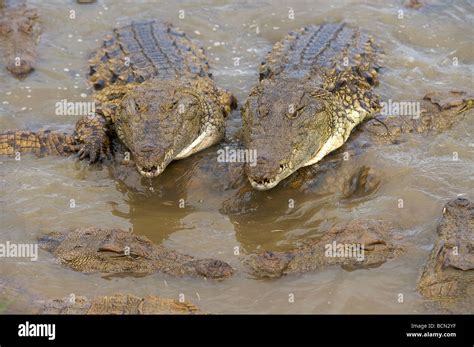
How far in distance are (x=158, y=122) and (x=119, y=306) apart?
8.39ft

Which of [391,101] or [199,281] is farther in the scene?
[391,101]

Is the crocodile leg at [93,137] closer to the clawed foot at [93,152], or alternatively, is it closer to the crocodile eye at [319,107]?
the clawed foot at [93,152]

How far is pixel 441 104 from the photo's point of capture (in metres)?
7.83

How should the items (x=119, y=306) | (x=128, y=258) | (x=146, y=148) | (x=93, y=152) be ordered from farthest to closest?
(x=93, y=152) < (x=146, y=148) < (x=128, y=258) < (x=119, y=306)

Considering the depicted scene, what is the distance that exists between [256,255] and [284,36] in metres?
5.10

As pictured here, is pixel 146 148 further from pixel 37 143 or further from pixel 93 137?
pixel 37 143

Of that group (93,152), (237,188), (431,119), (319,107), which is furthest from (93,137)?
(431,119)

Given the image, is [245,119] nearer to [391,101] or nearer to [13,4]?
[391,101]

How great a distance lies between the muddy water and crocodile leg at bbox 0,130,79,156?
0.44 feet

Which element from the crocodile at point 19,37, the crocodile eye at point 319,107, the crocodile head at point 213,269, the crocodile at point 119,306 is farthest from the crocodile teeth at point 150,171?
the crocodile at point 19,37

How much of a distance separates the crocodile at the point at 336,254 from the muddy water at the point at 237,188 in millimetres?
91

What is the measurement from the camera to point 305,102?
699 centimetres

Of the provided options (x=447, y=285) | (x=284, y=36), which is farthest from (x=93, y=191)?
(x=284, y=36)

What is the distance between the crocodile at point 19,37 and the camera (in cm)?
933
